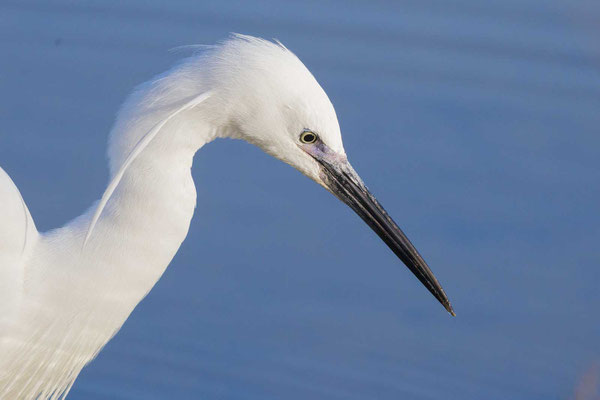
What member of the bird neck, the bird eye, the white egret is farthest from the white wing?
the bird eye

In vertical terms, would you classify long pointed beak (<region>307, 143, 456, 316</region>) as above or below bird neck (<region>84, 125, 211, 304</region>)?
above

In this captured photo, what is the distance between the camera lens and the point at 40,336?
252 cm

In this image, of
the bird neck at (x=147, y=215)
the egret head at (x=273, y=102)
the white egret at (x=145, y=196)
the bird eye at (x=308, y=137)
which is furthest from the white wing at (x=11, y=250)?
the bird eye at (x=308, y=137)

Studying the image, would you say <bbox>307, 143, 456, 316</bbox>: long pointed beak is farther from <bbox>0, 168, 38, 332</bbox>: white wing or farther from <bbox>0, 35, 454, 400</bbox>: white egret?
<bbox>0, 168, 38, 332</bbox>: white wing

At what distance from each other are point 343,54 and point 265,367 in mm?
1546

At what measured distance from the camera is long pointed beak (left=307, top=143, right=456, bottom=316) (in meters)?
2.50

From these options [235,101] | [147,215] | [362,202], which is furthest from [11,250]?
[362,202]

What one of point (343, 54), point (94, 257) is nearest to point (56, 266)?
point (94, 257)

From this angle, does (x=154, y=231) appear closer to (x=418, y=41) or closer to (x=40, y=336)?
(x=40, y=336)

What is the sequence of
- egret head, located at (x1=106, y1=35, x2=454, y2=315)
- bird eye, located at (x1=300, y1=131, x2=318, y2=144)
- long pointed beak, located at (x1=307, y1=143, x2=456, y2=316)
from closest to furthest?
egret head, located at (x1=106, y1=35, x2=454, y2=315), bird eye, located at (x1=300, y1=131, x2=318, y2=144), long pointed beak, located at (x1=307, y1=143, x2=456, y2=316)

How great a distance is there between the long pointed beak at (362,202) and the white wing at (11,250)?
2.37 feet

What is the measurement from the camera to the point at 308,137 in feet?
7.88

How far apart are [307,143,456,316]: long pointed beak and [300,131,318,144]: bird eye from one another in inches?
1.3

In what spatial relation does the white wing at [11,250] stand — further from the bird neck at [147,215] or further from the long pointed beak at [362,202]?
the long pointed beak at [362,202]
